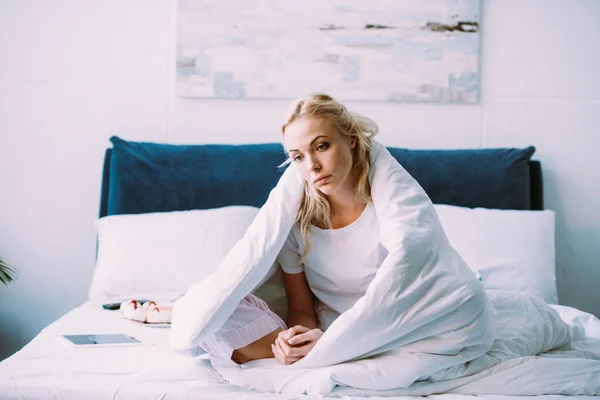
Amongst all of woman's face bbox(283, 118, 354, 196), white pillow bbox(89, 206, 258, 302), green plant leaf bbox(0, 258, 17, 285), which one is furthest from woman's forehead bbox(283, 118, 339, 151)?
green plant leaf bbox(0, 258, 17, 285)

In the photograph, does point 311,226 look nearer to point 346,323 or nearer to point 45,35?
point 346,323

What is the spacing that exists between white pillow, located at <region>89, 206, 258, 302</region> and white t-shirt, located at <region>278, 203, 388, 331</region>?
32.4 inches

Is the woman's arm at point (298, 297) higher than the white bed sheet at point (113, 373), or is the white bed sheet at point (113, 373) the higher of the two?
the woman's arm at point (298, 297)

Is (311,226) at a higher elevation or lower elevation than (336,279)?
higher

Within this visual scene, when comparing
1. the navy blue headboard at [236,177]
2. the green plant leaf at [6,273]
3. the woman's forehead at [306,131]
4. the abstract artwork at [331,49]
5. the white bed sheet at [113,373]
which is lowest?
the green plant leaf at [6,273]

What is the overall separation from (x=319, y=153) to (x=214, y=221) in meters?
1.09

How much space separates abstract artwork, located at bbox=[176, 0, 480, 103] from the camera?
3.49 metres

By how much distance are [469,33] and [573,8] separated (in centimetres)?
54

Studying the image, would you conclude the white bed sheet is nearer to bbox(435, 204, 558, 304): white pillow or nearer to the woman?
the woman

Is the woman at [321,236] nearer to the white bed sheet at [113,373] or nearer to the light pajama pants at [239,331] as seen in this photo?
the light pajama pants at [239,331]

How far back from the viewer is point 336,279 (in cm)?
215

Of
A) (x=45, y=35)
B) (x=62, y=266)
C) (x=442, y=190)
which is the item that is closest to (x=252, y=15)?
(x=45, y=35)

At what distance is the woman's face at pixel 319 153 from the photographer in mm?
2049

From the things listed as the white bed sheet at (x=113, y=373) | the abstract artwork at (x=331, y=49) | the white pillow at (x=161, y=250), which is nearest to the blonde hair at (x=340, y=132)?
the white bed sheet at (x=113, y=373)
